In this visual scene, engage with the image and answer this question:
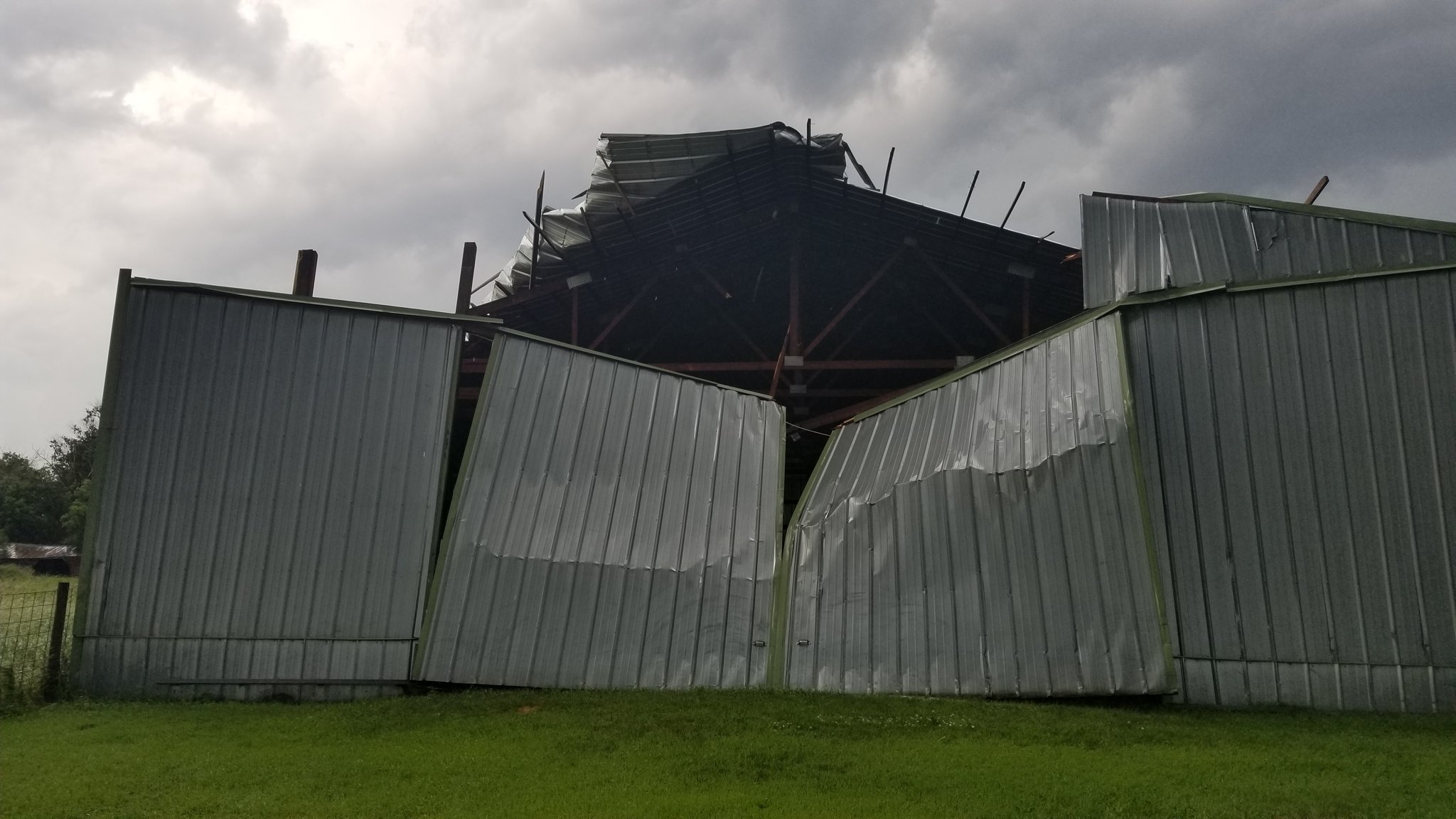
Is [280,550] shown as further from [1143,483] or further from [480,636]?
[1143,483]

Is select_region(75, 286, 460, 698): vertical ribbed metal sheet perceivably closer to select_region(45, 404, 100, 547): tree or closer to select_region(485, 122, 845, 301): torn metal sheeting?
select_region(485, 122, 845, 301): torn metal sheeting

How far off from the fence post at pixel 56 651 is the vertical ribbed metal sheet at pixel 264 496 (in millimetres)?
267

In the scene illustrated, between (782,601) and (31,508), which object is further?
(31,508)

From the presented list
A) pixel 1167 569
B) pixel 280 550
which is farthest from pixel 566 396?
pixel 1167 569

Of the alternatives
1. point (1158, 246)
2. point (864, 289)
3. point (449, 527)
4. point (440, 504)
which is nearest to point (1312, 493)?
point (1158, 246)

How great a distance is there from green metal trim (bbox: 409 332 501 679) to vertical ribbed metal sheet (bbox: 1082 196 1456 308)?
962 centimetres

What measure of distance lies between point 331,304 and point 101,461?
4.06m

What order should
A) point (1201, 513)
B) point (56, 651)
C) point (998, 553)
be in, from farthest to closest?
point (56, 651), point (998, 553), point (1201, 513)

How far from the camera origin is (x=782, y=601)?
14.6m

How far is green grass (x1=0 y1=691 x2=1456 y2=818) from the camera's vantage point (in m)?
8.73

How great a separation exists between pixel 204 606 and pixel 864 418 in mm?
10691

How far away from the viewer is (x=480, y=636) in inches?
564

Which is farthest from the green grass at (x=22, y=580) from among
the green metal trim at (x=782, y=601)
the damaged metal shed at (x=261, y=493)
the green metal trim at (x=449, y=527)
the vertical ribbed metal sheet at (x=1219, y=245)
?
the vertical ribbed metal sheet at (x=1219, y=245)

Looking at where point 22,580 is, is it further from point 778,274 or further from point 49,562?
point 778,274
